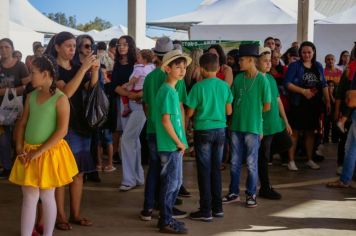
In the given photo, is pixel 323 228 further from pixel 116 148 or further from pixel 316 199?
pixel 116 148

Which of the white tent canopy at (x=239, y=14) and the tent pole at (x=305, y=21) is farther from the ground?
the white tent canopy at (x=239, y=14)

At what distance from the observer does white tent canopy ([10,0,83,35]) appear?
24.9m

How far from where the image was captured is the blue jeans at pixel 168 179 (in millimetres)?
5262

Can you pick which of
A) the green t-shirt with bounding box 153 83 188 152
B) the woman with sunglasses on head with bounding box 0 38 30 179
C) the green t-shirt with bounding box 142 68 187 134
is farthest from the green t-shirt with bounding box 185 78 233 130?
the woman with sunglasses on head with bounding box 0 38 30 179

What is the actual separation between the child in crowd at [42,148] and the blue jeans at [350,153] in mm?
3775

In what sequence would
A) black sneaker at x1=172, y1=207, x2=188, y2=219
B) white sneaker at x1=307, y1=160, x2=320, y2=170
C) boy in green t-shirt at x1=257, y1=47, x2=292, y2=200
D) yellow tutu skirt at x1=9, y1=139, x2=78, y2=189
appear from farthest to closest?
1. white sneaker at x1=307, y1=160, x2=320, y2=170
2. boy in green t-shirt at x1=257, y1=47, x2=292, y2=200
3. black sneaker at x1=172, y1=207, x2=188, y2=219
4. yellow tutu skirt at x1=9, y1=139, x2=78, y2=189

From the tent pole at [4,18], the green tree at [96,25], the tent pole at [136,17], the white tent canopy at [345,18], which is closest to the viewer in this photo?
the tent pole at [4,18]

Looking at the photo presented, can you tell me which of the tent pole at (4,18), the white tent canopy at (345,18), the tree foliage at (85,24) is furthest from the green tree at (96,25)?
the tent pole at (4,18)

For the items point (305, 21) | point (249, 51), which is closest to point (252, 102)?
point (249, 51)

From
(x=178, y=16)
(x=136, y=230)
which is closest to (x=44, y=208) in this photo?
(x=136, y=230)

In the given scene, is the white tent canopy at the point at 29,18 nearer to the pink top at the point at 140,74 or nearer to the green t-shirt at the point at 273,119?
the pink top at the point at 140,74

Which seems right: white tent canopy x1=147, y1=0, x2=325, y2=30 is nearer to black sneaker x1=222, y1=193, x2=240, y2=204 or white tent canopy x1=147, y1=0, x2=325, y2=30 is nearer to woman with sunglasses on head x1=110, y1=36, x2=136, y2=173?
woman with sunglasses on head x1=110, y1=36, x2=136, y2=173

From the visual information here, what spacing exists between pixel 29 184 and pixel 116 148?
4474mm

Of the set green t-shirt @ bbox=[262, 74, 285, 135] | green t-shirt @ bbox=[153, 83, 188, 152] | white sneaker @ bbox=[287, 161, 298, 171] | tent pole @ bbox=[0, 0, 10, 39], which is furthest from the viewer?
tent pole @ bbox=[0, 0, 10, 39]
